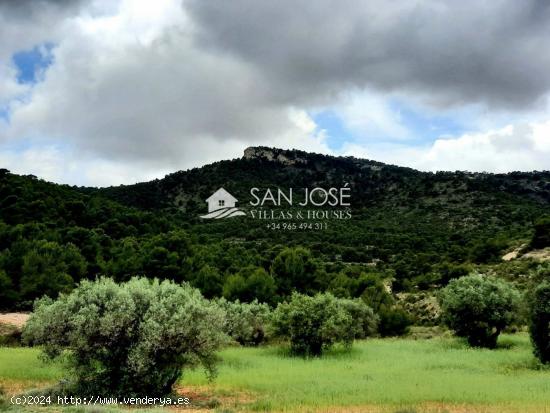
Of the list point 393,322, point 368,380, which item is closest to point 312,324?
point 368,380

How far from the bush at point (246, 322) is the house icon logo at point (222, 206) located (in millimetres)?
80524

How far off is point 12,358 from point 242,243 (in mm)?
74429

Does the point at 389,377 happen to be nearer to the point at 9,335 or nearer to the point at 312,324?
the point at 312,324

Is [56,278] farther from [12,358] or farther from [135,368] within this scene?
[135,368]

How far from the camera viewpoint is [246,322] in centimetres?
3988

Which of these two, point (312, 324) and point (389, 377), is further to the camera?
point (312, 324)

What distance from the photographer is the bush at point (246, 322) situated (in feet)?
129

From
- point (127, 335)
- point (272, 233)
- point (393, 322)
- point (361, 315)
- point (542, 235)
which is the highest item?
point (272, 233)

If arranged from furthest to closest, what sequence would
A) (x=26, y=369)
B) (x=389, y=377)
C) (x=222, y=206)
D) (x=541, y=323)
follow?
(x=222, y=206), (x=541, y=323), (x=26, y=369), (x=389, y=377)

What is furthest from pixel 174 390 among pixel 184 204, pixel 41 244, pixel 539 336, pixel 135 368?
pixel 184 204

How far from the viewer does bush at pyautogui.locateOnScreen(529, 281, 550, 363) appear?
2806cm

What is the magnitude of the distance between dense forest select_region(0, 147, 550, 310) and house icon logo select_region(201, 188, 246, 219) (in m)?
1.74

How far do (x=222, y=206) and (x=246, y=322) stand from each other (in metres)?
91.0

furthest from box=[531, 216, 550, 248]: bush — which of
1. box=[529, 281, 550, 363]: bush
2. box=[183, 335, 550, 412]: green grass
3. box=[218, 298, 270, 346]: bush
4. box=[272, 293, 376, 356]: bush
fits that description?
box=[529, 281, 550, 363]: bush
